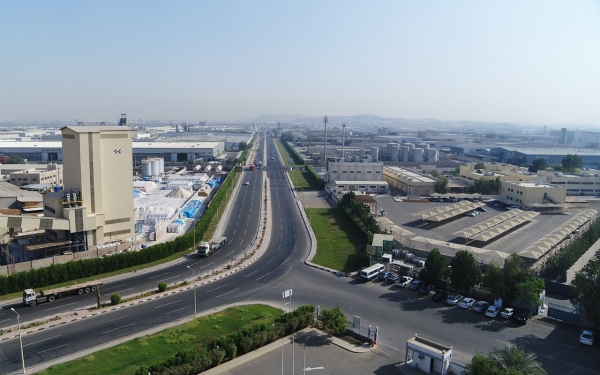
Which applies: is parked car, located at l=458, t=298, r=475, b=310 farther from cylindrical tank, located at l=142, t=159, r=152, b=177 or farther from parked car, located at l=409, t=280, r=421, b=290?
cylindrical tank, located at l=142, t=159, r=152, b=177

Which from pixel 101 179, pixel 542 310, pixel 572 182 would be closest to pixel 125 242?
pixel 101 179

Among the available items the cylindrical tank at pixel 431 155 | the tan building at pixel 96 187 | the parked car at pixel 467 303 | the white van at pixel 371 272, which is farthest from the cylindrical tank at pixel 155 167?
the parked car at pixel 467 303

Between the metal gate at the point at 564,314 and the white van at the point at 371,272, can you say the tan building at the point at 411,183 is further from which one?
the metal gate at the point at 564,314

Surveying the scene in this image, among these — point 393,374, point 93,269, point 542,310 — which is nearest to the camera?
point 393,374

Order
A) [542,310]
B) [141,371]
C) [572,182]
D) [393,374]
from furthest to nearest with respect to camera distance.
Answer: [572,182] < [542,310] < [393,374] < [141,371]

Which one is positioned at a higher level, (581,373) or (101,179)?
(101,179)

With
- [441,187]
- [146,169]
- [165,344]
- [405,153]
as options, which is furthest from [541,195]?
[146,169]

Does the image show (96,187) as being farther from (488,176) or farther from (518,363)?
(488,176)

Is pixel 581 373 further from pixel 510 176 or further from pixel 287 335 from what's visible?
pixel 510 176
